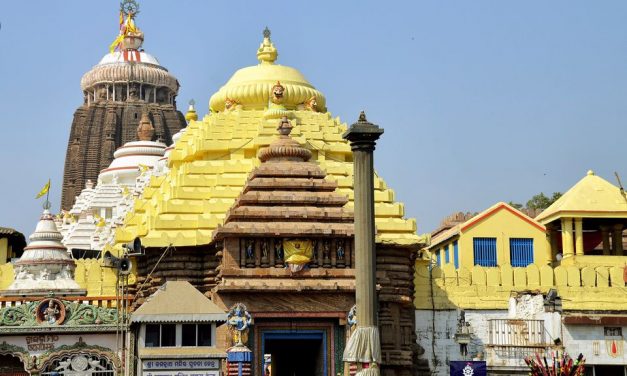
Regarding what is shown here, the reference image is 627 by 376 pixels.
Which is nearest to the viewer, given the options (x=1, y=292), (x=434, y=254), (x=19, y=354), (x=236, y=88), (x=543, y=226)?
(x=19, y=354)

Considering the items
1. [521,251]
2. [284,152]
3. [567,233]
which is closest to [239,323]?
[284,152]

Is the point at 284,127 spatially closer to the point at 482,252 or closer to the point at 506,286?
the point at 506,286

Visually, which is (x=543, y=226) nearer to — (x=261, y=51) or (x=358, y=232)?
(x=261, y=51)

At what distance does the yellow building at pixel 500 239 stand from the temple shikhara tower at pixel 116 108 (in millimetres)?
42356

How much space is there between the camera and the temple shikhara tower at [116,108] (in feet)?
304

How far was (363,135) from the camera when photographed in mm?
34188

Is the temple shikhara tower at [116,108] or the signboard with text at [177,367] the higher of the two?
the temple shikhara tower at [116,108]

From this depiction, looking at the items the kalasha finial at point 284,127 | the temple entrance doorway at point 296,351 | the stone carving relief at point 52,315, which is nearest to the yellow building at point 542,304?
the temple entrance doorway at point 296,351

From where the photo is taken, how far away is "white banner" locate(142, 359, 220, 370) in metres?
34.1

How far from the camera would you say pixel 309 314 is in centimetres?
3809

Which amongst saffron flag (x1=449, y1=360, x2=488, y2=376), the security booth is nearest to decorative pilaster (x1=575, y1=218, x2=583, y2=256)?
saffron flag (x1=449, y1=360, x2=488, y2=376)

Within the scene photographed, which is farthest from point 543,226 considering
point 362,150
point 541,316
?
point 362,150

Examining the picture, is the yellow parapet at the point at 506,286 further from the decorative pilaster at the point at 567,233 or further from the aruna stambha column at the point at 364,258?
the aruna stambha column at the point at 364,258

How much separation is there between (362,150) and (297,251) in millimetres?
5102
